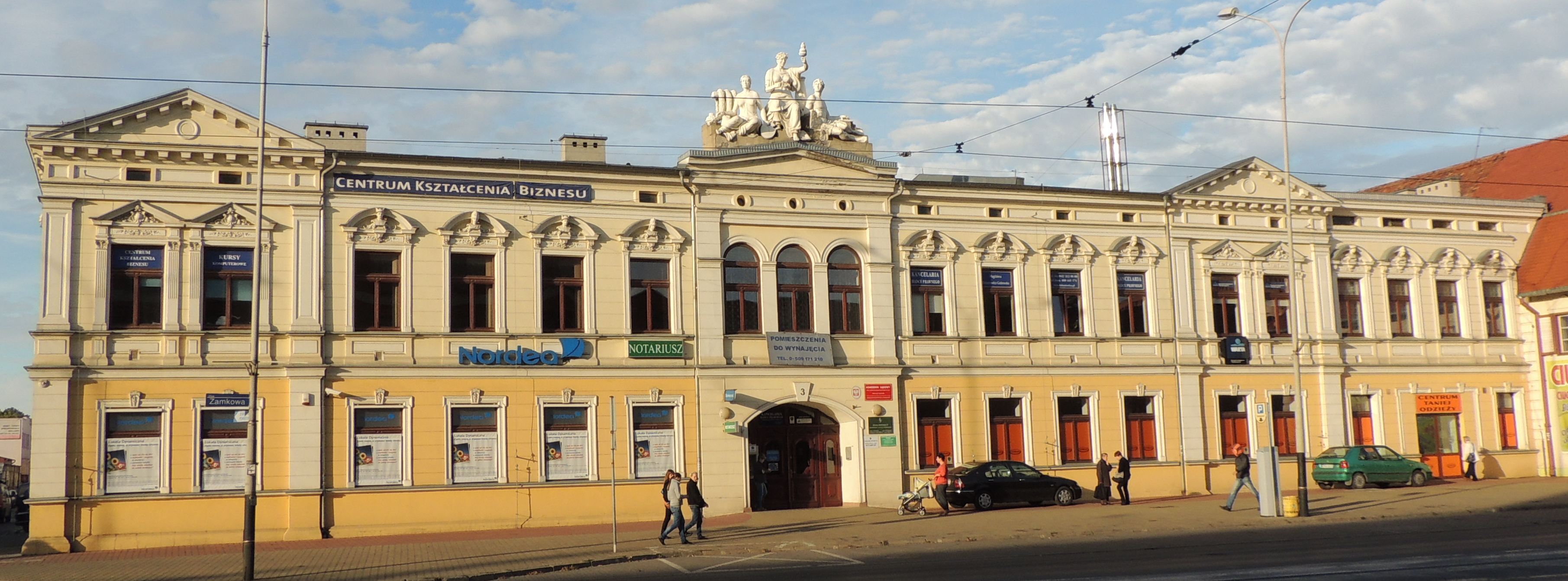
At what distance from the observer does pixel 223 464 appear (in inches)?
1054

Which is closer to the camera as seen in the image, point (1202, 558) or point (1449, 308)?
point (1202, 558)

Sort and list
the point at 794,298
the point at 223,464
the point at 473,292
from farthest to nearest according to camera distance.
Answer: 1. the point at 794,298
2. the point at 473,292
3. the point at 223,464

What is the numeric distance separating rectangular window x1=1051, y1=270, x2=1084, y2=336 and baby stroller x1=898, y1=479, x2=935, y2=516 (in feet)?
22.9

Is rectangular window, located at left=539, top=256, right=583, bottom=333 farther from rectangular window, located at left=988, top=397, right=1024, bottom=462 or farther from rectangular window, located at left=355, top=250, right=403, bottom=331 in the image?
rectangular window, located at left=988, top=397, right=1024, bottom=462

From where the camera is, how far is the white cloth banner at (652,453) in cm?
2978

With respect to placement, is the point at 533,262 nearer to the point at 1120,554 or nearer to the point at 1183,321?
the point at 1120,554

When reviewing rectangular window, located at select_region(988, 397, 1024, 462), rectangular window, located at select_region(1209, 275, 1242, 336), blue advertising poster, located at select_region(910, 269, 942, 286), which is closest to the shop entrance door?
rectangular window, located at select_region(1209, 275, 1242, 336)

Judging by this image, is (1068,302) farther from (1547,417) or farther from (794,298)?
(1547,417)

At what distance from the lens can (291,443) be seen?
26875 millimetres

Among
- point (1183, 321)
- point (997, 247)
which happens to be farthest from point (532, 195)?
point (1183, 321)

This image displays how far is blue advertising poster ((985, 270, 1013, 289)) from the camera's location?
33719mm

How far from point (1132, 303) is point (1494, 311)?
45.6 ft

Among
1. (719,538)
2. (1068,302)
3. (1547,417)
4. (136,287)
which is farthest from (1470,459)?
(136,287)

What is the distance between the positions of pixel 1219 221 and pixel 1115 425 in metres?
7.23
